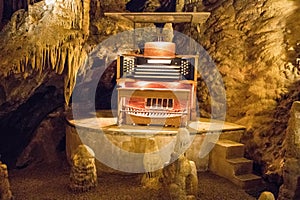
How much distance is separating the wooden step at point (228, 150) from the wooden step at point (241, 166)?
0.64 feet

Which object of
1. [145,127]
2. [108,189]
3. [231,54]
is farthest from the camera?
[231,54]

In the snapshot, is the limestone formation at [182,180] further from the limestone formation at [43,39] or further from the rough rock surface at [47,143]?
the rough rock surface at [47,143]

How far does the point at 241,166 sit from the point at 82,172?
3.81 meters

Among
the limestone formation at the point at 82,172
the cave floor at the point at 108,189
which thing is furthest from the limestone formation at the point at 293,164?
the limestone formation at the point at 82,172

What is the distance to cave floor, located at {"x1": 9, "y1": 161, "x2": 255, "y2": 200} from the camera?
7.00 meters

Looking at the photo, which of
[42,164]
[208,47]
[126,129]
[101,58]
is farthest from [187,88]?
[42,164]

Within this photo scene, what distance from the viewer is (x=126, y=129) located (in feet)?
28.5

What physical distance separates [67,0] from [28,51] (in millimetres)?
1805

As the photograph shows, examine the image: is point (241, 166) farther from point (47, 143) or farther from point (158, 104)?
point (47, 143)

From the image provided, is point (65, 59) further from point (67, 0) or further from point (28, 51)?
point (67, 0)

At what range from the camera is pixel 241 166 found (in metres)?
7.91

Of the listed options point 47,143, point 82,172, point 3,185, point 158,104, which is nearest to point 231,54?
point 158,104

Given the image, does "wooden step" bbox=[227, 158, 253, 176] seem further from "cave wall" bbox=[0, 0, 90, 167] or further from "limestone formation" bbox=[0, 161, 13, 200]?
"limestone formation" bbox=[0, 161, 13, 200]

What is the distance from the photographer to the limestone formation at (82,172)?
7.23 meters
